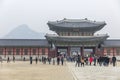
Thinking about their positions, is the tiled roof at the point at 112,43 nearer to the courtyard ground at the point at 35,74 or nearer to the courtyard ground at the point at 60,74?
the courtyard ground at the point at 35,74

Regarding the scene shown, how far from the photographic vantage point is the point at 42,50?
7556cm

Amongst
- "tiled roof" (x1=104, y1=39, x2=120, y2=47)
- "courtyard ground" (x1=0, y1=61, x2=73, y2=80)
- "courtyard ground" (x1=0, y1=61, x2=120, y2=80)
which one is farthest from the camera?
"tiled roof" (x1=104, y1=39, x2=120, y2=47)

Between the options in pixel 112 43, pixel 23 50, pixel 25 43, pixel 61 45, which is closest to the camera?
pixel 23 50

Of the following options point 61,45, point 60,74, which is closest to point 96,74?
point 60,74

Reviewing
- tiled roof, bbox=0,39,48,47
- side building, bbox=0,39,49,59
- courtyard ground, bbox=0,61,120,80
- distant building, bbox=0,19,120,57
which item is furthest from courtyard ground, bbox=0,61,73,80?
tiled roof, bbox=0,39,48,47

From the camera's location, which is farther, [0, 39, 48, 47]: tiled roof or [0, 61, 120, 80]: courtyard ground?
[0, 39, 48, 47]: tiled roof

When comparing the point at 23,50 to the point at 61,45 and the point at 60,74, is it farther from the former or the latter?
the point at 60,74

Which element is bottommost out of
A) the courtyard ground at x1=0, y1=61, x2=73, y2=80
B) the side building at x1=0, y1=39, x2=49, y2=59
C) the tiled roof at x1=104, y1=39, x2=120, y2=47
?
the courtyard ground at x1=0, y1=61, x2=73, y2=80

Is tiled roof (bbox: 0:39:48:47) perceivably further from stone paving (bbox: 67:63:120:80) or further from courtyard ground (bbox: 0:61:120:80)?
stone paving (bbox: 67:63:120:80)

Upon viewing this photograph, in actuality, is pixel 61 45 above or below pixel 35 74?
above

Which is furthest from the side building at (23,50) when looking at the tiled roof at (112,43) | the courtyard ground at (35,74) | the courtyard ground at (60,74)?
the courtyard ground at (60,74)

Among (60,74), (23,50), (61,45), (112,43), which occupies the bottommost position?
(60,74)

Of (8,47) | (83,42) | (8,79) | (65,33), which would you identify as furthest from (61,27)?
(8,79)

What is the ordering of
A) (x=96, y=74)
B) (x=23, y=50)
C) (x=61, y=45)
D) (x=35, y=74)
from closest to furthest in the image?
(x=96, y=74) → (x=35, y=74) → (x=23, y=50) → (x=61, y=45)
